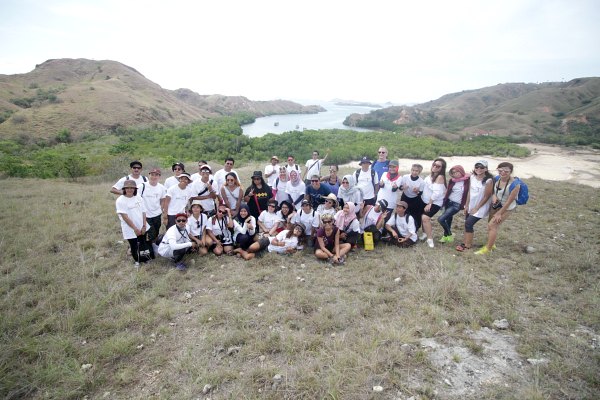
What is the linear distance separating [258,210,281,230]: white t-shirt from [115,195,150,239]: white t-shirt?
2.22 m

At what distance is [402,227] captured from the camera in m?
5.84

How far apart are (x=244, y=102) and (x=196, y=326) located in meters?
128

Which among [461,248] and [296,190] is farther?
[296,190]

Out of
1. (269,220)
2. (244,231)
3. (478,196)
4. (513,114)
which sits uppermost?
(513,114)

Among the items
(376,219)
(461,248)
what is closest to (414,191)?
(376,219)

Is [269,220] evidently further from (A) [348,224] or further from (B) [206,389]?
(B) [206,389]

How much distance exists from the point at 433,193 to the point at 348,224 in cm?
183

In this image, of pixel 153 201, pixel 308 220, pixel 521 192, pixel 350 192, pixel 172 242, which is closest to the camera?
pixel 521 192

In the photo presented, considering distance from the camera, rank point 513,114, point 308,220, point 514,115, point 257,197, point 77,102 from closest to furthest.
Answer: point 308,220
point 257,197
point 77,102
point 514,115
point 513,114

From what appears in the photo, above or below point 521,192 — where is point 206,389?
below

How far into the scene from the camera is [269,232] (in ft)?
19.3

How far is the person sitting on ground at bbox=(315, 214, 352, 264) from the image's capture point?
5270 millimetres

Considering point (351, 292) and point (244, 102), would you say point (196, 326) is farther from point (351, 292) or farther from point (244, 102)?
point (244, 102)

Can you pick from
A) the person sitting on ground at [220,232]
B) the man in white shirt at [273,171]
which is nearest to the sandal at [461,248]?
the man in white shirt at [273,171]
